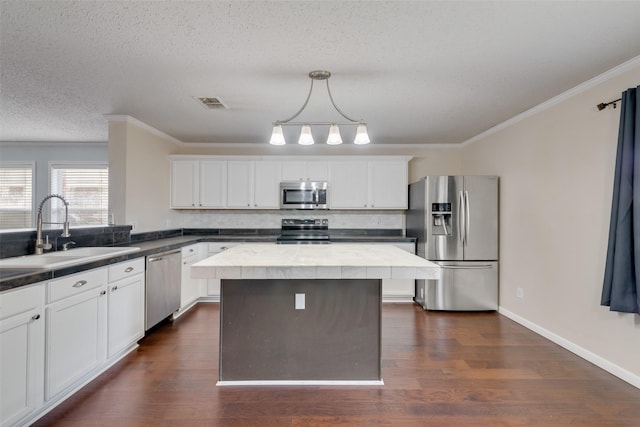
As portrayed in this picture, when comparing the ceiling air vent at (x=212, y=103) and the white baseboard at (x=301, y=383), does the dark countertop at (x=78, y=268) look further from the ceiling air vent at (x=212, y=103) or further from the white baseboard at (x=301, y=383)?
the ceiling air vent at (x=212, y=103)

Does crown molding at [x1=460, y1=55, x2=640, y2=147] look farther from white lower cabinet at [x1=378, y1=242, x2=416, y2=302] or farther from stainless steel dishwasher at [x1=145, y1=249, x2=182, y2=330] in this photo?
stainless steel dishwasher at [x1=145, y1=249, x2=182, y2=330]

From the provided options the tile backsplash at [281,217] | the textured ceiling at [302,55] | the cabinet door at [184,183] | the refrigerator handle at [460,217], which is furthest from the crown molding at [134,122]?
the refrigerator handle at [460,217]

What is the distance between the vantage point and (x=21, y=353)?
5.72ft

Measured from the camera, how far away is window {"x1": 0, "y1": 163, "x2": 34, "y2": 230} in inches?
211

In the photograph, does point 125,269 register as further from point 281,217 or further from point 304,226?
point 304,226

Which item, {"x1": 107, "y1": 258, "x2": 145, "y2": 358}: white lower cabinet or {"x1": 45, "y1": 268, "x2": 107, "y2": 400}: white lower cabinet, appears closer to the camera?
{"x1": 45, "y1": 268, "x2": 107, "y2": 400}: white lower cabinet

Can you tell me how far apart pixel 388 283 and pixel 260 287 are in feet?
8.32

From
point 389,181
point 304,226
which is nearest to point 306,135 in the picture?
point 389,181

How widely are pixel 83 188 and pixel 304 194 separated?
3.91 metres

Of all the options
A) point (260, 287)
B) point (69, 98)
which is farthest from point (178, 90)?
point (260, 287)

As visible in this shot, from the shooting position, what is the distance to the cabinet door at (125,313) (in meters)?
2.55

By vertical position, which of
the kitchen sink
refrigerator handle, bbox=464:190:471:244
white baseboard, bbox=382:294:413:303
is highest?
refrigerator handle, bbox=464:190:471:244

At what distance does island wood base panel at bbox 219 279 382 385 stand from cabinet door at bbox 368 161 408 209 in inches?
105

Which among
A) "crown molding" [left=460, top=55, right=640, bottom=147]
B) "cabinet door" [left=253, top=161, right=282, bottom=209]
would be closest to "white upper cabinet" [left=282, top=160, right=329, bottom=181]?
"cabinet door" [left=253, top=161, right=282, bottom=209]
